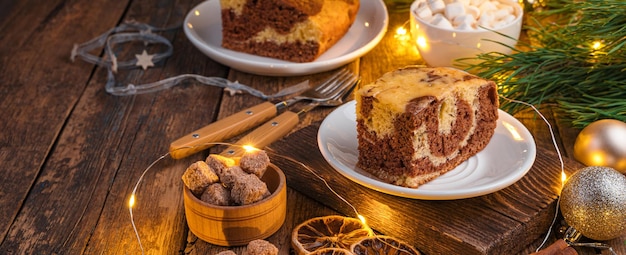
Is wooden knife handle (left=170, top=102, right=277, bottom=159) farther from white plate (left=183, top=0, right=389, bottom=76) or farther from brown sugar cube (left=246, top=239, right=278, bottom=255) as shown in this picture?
brown sugar cube (left=246, top=239, right=278, bottom=255)

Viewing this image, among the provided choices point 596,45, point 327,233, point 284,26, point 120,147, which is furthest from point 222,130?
point 596,45

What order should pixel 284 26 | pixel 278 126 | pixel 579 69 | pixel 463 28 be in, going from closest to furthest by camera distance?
pixel 278 126 → pixel 579 69 → pixel 463 28 → pixel 284 26

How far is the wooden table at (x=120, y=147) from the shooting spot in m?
1.90

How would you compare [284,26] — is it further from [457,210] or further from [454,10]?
[457,210]

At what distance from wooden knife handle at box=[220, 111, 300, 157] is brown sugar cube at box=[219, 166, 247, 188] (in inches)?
10.6

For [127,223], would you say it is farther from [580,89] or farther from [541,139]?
[580,89]

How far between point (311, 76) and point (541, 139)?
85cm

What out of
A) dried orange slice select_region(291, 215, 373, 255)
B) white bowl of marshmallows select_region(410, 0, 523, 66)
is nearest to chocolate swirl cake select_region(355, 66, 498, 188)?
dried orange slice select_region(291, 215, 373, 255)

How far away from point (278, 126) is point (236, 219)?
58 centimetres

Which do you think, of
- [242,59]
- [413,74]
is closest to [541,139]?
[413,74]

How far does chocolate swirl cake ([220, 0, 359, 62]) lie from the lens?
9.01 ft

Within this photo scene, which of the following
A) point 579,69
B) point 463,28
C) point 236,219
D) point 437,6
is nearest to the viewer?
point 236,219

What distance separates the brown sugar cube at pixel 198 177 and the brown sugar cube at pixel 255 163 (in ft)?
0.28

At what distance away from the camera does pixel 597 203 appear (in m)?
1.81
